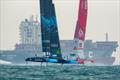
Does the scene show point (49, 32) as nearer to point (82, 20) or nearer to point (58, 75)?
point (82, 20)

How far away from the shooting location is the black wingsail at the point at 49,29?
114 m

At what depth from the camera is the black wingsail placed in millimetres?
114125

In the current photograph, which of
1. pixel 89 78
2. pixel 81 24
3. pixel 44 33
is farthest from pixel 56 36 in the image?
pixel 89 78

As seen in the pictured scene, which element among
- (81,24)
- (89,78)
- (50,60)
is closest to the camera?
(89,78)

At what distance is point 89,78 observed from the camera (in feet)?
222

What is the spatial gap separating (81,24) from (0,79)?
7567 centimetres

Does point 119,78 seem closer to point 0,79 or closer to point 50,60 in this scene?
point 0,79

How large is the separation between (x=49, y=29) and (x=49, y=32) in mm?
496

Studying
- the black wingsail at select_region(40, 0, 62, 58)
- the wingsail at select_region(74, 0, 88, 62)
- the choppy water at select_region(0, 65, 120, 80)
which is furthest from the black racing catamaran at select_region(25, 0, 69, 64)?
the choppy water at select_region(0, 65, 120, 80)

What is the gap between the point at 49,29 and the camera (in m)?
114

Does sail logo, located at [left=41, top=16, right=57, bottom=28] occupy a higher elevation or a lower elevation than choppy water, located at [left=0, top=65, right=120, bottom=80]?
higher

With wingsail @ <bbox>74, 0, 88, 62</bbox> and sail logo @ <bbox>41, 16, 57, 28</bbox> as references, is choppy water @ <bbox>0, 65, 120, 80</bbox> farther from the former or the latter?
wingsail @ <bbox>74, 0, 88, 62</bbox>

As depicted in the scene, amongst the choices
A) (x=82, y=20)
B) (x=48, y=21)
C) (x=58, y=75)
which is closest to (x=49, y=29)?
(x=48, y=21)

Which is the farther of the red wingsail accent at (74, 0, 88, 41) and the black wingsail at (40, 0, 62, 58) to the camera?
the red wingsail accent at (74, 0, 88, 41)
